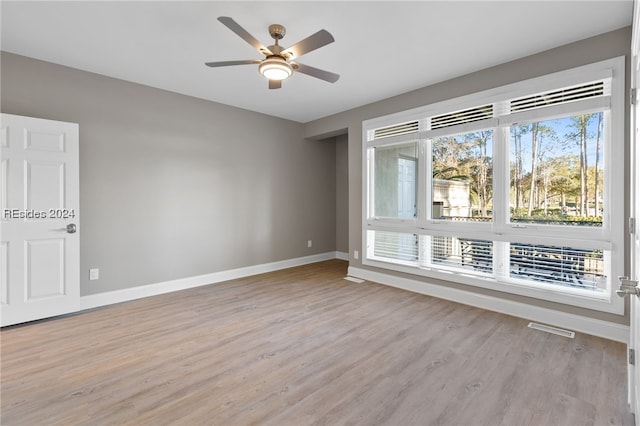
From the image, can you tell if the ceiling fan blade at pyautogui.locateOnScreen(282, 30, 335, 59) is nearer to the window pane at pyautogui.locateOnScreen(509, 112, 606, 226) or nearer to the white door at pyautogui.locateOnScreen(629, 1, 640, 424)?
the white door at pyautogui.locateOnScreen(629, 1, 640, 424)

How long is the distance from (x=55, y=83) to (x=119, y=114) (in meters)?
0.64

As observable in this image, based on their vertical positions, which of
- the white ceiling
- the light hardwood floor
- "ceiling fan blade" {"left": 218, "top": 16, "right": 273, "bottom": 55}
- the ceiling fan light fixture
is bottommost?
the light hardwood floor

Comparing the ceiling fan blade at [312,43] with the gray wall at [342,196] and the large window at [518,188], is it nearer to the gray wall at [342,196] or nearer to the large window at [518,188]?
the large window at [518,188]

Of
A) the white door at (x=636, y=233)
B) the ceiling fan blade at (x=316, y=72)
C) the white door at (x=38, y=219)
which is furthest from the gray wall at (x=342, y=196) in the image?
the white door at (x=636, y=233)

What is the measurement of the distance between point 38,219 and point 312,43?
3283mm

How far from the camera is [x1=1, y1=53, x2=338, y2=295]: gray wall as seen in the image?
11.4ft

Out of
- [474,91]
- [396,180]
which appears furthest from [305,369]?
[474,91]

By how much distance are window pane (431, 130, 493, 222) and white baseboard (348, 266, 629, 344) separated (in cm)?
93

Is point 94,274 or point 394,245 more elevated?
point 394,245

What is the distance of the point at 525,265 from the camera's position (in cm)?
323

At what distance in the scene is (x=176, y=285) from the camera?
166 inches

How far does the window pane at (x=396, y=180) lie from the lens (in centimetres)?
428

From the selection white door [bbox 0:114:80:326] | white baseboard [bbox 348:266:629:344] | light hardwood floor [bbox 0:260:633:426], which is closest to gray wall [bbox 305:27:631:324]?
white baseboard [bbox 348:266:629:344]

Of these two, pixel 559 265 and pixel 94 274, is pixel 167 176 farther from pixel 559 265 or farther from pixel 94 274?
pixel 559 265
